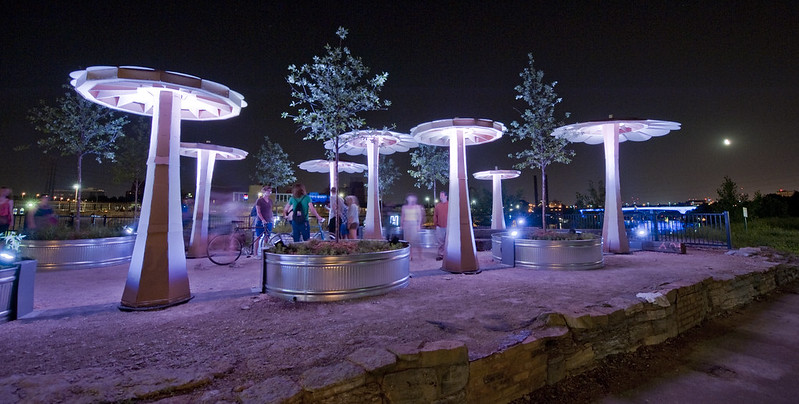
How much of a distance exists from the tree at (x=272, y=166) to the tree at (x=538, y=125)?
16.8 meters

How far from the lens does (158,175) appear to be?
204 inches

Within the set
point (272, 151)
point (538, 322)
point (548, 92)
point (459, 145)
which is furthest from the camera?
point (272, 151)

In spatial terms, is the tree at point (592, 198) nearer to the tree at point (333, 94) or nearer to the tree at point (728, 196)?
the tree at point (728, 196)

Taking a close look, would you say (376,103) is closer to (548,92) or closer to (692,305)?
(548,92)

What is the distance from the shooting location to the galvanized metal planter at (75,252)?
26.1 feet

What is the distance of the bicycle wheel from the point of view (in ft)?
31.6

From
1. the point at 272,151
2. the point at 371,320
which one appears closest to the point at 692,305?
the point at 371,320

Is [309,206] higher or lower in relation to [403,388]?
higher

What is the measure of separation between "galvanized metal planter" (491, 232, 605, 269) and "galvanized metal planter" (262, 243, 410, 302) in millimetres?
4617

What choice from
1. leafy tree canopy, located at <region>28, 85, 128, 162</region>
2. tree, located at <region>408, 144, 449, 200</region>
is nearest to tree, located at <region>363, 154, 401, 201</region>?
tree, located at <region>408, 144, 449, 200</region>

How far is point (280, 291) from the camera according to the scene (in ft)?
18.3

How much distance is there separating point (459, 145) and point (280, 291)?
5091 millimetres

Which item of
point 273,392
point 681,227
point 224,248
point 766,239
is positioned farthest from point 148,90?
point 766,239

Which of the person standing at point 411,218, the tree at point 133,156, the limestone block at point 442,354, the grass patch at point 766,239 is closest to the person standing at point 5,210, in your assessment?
the tree at point 133,156
